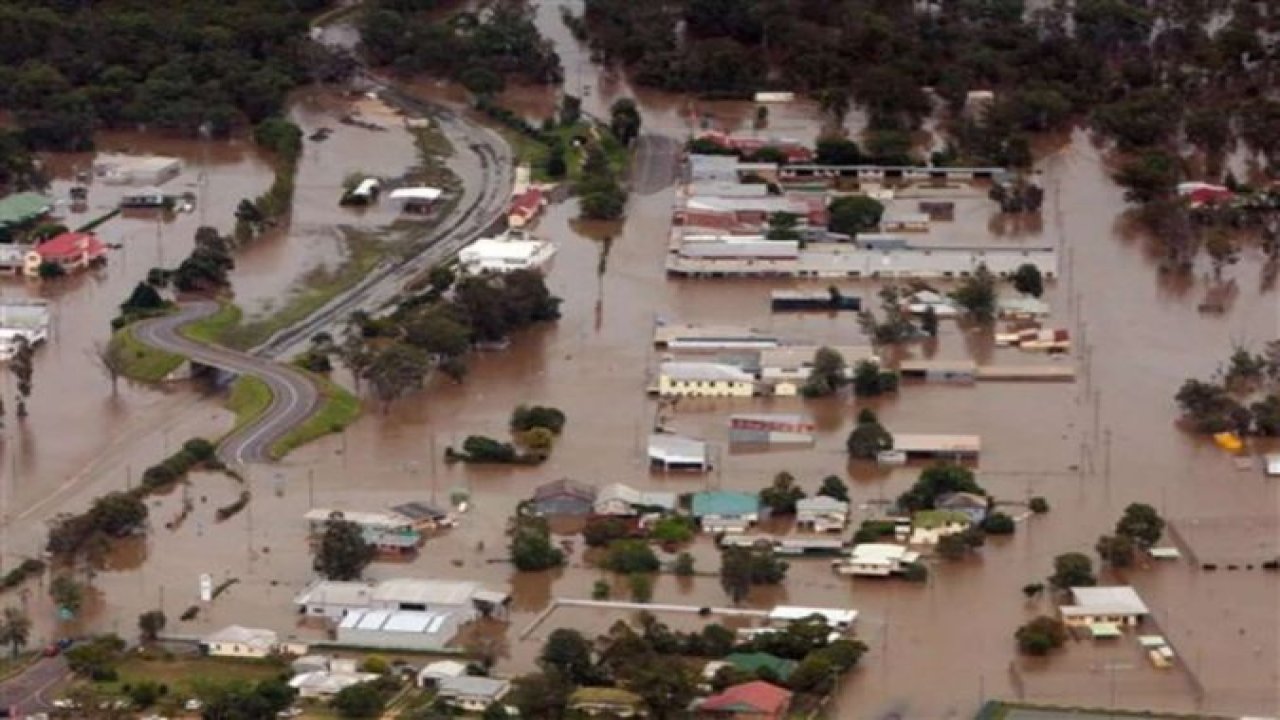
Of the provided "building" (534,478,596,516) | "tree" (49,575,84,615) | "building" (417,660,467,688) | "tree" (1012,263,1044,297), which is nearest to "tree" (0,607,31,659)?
"tree" (49,575,84,615)

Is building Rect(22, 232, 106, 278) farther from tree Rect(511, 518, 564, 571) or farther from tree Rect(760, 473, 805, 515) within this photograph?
tree Rect(760, 473, 805, 515)

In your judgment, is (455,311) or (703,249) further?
(703,249)

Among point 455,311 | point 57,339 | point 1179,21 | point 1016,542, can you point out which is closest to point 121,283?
point 57,339

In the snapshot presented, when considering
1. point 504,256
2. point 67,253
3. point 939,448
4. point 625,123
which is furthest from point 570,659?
point 625,123

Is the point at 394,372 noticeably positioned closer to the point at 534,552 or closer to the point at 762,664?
the point at 534,552

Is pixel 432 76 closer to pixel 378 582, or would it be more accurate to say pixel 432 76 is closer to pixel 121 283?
pixel 121 283

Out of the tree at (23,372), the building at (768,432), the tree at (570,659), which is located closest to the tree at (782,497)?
the building at (768,432)

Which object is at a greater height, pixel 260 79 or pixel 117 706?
pixel 260 79
